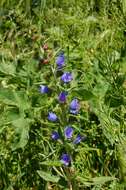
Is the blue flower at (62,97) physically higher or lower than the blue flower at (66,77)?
lower

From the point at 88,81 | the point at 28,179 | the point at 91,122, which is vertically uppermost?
the point at 88,81

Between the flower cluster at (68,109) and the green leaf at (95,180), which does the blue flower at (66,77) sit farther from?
the green leaf at (95,180)

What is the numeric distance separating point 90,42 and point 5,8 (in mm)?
749

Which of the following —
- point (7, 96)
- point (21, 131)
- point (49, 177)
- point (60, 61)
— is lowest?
point (49, 177)

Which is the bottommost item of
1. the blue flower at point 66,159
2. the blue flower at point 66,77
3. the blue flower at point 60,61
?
the blue flower at point 66,159

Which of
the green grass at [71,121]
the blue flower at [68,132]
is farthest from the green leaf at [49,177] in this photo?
the blue flower at [68,132]

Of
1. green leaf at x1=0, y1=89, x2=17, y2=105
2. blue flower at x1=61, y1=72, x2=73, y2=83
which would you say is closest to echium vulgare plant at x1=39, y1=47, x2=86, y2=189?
blue flower at x1=61, y1=72, x2=73, y2=83

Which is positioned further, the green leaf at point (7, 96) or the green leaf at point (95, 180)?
the green leaf at point (7, 96)

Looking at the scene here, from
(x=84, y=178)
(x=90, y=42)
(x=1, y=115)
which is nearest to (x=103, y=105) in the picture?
(x=84, y=178)

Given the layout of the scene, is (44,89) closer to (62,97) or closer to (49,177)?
(62,97)

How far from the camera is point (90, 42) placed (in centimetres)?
257

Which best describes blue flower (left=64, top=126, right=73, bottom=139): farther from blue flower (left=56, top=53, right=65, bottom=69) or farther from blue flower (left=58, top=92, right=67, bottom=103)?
blue flower (left=56, top=53, right=65, bottom=69)

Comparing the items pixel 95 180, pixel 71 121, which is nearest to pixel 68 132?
pixel 95 180

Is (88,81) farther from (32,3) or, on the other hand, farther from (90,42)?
(32,3)
